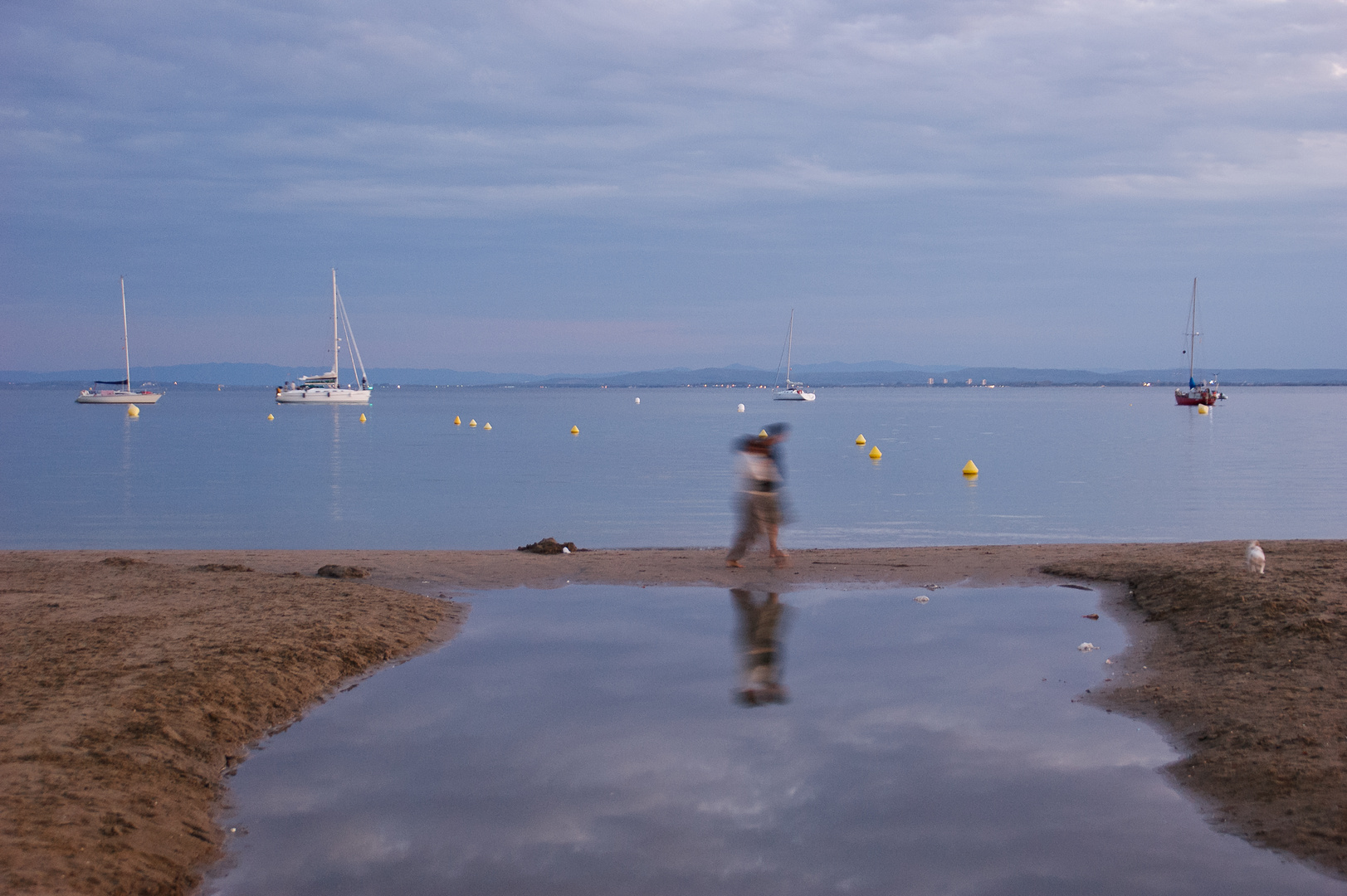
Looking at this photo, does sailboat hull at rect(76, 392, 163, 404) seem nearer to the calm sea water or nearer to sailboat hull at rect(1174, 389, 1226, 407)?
the calm sea water

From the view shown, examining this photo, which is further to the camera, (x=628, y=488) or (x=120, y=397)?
(x=120, y=397)

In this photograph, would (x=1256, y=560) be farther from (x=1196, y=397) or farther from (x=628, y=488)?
(x=1196, y=397)

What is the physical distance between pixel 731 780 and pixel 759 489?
7.94 meters

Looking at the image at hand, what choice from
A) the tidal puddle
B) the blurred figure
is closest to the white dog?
the tidal puddle

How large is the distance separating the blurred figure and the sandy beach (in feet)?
2.09

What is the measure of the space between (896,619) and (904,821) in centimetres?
552

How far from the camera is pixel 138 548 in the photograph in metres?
20.2

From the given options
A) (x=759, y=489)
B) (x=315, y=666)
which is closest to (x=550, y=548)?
(x=759, y=489)

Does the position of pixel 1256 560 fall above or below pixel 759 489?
below

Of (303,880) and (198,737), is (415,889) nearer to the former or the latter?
(303,880)

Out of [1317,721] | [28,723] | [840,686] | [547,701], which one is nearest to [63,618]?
[28,723]

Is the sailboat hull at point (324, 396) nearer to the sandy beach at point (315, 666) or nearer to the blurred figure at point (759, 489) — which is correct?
the sandy beach at point (315, 666)

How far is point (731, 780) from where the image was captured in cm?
668

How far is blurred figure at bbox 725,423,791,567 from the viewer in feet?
47.2
